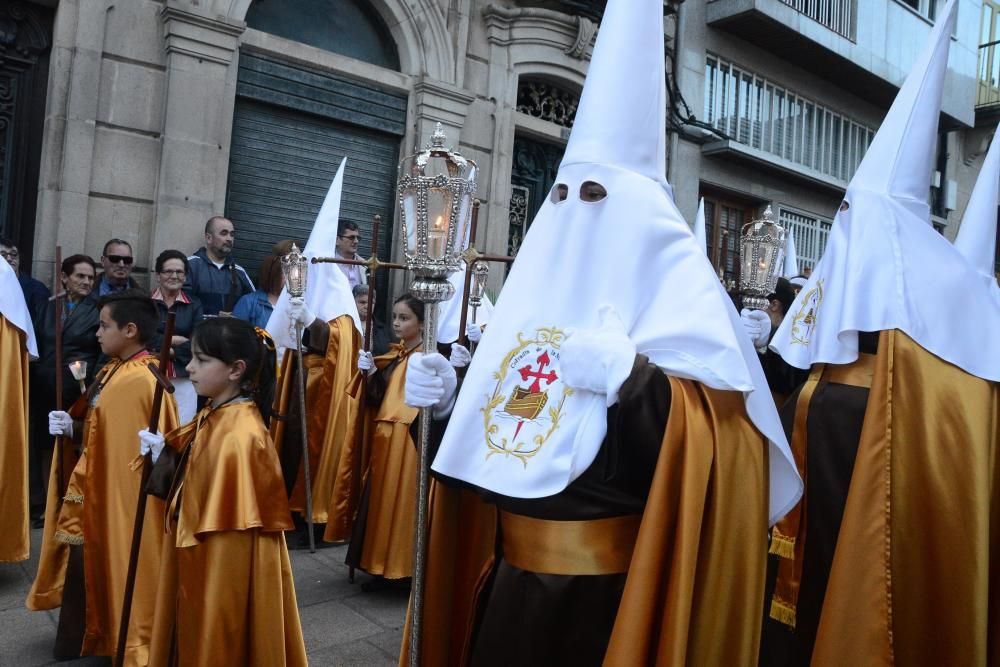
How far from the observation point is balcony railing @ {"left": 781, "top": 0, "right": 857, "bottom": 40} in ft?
45.9

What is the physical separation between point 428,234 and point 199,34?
5.99 metres

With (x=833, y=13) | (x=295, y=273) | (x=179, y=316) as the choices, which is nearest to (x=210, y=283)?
(x=179, y=316)

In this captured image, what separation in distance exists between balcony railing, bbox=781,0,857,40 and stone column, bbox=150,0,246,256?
32.8 ft

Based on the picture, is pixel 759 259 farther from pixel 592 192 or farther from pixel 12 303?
pixel 12 303

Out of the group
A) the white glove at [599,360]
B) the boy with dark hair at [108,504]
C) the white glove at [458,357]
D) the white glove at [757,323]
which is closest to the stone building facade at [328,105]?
the white glove at [757,323]

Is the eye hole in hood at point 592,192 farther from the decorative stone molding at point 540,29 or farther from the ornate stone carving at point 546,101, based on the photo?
the ornate stone carving at point 546,101

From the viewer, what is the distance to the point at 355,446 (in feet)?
18.6

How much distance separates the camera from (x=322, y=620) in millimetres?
4332

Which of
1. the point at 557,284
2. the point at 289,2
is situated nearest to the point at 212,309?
the point at 289,2

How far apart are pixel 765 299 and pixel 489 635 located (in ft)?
10.1

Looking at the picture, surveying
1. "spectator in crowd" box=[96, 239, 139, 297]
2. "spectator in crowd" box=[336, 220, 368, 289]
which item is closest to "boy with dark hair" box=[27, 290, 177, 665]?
"spectator in crowd" box=[96, 239, 139, 297]

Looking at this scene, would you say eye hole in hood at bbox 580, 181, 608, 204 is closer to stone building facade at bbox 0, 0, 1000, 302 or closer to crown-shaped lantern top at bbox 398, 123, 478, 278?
crown-shaped lantern top at bbox 398, 123, 478, 278

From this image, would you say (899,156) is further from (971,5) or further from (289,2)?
(971,5)

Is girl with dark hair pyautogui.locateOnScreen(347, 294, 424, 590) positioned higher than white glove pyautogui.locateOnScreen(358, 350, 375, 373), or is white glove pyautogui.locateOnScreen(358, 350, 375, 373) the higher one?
white glove pyautogui.locateOnScreen(358, 350, 375, 373)
